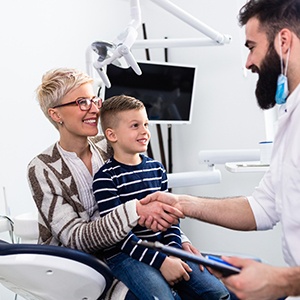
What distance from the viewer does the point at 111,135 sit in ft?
5.03

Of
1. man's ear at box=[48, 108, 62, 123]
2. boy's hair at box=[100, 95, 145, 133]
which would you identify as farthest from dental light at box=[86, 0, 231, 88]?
man's ear at box=[48, 108, 62, 123]

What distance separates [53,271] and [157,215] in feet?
1.15

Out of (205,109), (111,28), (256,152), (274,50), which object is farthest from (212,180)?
(111,28)

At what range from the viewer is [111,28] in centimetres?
309

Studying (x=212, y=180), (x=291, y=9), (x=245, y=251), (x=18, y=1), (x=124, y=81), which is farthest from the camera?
(x=245, y=251)

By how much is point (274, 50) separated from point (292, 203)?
45 centimetres

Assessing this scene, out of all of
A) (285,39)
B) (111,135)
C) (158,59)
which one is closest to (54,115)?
(111,135)

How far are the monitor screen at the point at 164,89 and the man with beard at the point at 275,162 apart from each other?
1477 mm

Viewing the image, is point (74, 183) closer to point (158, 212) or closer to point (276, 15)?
point (158, 212)

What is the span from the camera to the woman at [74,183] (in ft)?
4.25

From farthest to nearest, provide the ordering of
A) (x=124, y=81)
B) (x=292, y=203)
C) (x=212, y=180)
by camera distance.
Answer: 1. (x=124, y=81)
2. (x=212, y=180)
3. (x=292, y=203)

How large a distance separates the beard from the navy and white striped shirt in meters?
0.42

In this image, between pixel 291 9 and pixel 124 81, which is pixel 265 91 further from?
pixel 124 81

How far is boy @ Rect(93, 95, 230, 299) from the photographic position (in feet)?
4.26
